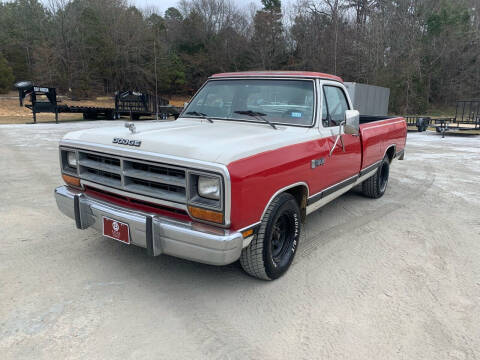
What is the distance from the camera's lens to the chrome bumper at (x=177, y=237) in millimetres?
2754

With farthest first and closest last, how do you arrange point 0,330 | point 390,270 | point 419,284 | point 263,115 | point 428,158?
point 428,158 < point 263,115 < point 390,270 < point 419,284 < point 0,330

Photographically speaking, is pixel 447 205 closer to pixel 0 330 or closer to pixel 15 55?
pixel 0 330

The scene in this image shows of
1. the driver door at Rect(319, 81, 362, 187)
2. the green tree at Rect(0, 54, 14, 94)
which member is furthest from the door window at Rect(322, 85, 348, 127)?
the green tree at Rect(0, 54, 14, 94)

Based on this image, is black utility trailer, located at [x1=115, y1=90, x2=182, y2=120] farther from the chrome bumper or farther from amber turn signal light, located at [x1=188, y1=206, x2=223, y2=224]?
amber turn signal light, located at [x1=188, y1=206, x2=223, y2=224]

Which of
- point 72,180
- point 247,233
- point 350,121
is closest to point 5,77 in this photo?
point 72,180

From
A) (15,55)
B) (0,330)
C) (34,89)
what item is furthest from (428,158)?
(15,55)

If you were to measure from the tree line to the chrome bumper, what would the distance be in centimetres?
3267

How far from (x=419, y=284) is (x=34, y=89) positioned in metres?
23.0

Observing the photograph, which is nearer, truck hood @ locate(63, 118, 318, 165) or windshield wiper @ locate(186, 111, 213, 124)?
truck hood @ locate(63, 118, 318, 165)

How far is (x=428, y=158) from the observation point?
10.8 m

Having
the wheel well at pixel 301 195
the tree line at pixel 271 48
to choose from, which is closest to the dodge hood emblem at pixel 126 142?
the wheel well at pixel 301 195

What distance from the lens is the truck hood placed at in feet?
9.25

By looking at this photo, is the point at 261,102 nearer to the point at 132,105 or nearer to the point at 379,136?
the point at 379,136

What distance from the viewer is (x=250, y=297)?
321cm
